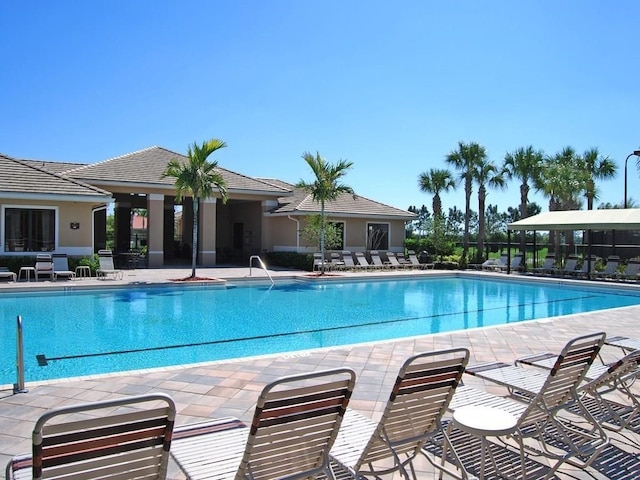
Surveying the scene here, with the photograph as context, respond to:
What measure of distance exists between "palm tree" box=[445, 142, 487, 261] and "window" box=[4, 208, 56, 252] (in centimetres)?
2169

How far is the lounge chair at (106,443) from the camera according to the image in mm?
1994

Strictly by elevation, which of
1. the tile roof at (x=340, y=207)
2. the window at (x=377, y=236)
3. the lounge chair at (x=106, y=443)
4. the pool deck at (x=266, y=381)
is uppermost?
the tile roof at (x=340, y=207)

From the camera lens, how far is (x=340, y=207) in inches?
1057

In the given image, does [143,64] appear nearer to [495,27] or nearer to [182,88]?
[182,88]

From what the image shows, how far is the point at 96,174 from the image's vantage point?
71.9 feet

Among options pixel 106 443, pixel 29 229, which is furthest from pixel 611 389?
pixel 29 229

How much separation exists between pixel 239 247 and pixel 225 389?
2472 cm

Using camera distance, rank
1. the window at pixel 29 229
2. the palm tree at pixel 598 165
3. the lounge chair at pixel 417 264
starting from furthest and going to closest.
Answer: the palm tree at pixel 598 165
the lounge chair at pixel 417 264
the window at pixel 29 229

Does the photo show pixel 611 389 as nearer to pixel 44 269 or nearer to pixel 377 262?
pixel 44 269

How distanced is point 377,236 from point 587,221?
10.6 m

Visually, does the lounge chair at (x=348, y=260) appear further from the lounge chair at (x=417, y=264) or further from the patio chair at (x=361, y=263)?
→ the lounge chair at (x=417, y=264)

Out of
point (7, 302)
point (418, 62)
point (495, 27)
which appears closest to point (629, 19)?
point (495, 27)

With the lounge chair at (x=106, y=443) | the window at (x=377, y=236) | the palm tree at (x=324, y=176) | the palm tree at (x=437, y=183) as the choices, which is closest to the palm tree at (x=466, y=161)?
the palm tree at (x=437, y=183)

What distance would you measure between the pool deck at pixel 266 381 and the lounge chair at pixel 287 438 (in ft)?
3.42
